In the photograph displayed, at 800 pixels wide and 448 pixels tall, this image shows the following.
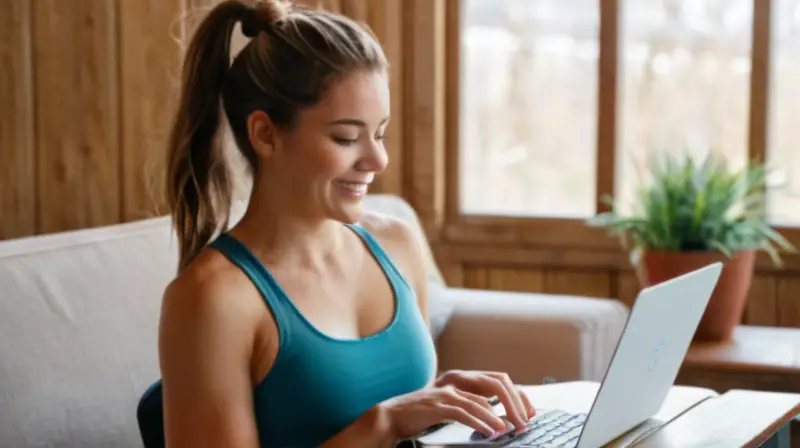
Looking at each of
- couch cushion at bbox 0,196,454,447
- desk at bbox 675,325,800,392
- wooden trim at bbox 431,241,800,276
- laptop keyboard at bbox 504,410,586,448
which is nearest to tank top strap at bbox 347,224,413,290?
laptop keyboard at bbox 504,410,586,448

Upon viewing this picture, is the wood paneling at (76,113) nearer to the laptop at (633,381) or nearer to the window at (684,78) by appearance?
the window at (684,78)

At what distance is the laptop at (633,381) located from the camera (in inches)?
50.4

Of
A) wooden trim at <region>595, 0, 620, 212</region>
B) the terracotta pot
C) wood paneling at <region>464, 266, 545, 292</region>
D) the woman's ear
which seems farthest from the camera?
wood paneling at <region>464, 266, 545, 292</region>

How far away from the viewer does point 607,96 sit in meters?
3.01

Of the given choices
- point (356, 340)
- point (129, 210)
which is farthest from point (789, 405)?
point (129, 210)

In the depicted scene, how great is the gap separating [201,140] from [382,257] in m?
0.31

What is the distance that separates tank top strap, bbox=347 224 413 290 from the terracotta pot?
111cm

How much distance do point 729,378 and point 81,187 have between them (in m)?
1.56

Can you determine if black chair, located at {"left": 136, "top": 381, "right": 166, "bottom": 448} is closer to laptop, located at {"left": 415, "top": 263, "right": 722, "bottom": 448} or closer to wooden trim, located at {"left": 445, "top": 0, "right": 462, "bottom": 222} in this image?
laptop, located at {"left": 415, "top": 263, "right": 722, "bottom": 448}

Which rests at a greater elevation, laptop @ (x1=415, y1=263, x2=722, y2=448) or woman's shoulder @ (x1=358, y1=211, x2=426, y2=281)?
woman's shoulder @ (x1=358, y1=211, x2=426, y2=281)

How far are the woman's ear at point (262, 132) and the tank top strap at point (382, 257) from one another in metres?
0.23

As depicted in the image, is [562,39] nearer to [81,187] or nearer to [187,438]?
[81,187]

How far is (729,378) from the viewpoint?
254cm

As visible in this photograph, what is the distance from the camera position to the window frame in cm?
301
